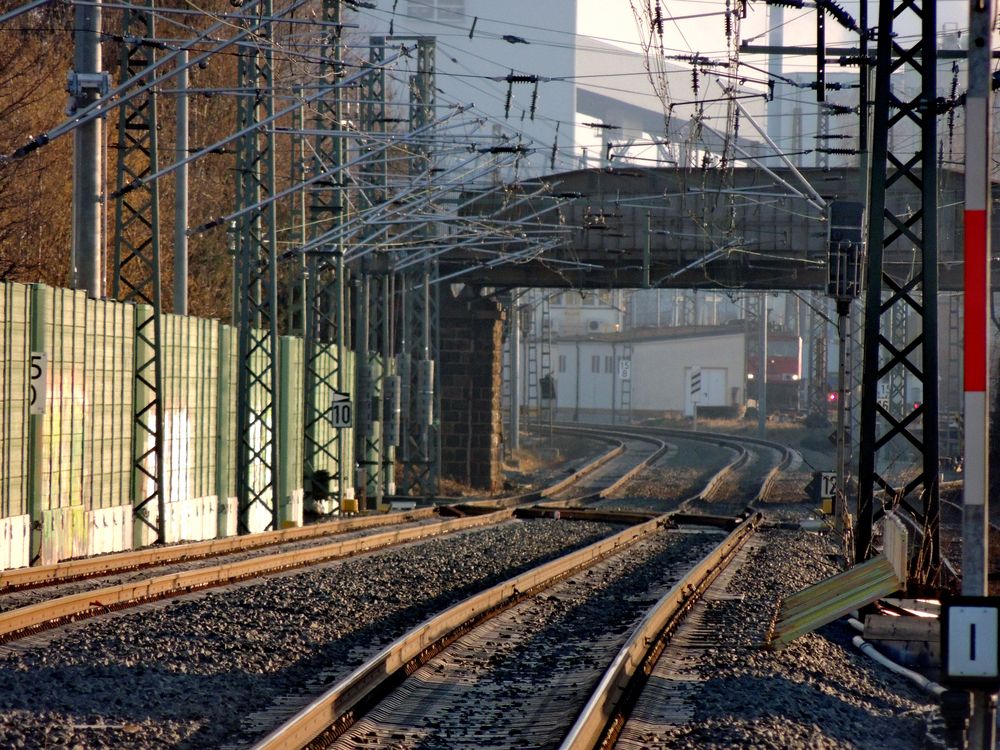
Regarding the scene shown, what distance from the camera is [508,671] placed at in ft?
36.7

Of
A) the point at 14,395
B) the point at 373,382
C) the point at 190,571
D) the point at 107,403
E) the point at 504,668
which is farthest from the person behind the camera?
the point at 373,382

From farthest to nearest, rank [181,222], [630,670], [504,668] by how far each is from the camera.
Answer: [181,222]
[504,668]
[630,670]

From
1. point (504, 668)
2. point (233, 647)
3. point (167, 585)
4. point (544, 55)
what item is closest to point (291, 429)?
point (167, 585)

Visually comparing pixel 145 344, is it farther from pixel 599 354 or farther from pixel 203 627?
pixel 599 354

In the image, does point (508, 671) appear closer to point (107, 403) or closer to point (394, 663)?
point (394, 663)

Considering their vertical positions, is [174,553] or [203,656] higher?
[203,656]

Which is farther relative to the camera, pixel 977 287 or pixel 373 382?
pixel 373 382

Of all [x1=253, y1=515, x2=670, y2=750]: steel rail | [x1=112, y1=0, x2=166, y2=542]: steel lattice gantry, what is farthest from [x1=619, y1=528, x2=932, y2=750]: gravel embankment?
[x1=112, y1=0, x2=166, y2=542]: steel lattice gantry

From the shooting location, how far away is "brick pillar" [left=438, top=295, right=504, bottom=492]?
45250 millimetres

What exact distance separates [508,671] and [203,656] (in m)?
2.34

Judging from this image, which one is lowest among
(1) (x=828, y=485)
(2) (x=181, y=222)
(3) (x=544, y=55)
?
(1) (x=828, y=485)

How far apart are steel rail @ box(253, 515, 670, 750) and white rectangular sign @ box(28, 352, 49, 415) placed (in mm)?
6408

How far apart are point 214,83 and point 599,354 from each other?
42.6 m

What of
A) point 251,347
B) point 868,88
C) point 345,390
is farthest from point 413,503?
point 868,88
